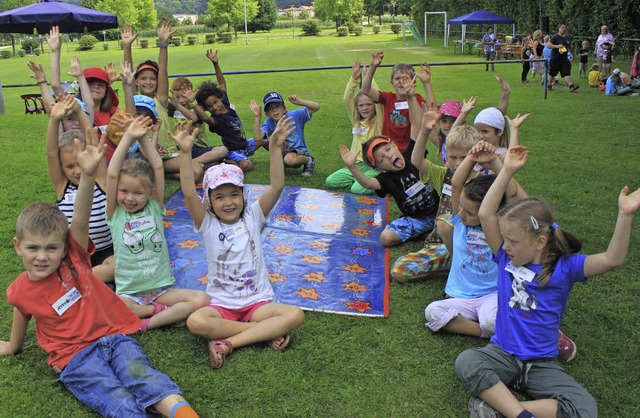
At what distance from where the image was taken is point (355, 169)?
4914mm

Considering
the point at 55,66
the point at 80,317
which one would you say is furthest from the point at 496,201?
the point at 55,66

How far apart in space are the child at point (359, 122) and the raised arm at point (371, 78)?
55 millimetres

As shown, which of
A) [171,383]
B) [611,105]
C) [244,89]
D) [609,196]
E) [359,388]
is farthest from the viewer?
[244,89]

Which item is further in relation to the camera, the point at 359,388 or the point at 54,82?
the point at 54,82

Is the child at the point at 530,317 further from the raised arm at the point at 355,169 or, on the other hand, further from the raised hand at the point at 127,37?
the raised hand at the point at 127,37

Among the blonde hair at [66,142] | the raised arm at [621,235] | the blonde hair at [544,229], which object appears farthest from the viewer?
the blonde hair at [66,142]

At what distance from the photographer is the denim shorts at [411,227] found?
5336 millimetres

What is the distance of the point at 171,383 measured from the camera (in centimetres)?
302

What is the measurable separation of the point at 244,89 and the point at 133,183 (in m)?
14.2

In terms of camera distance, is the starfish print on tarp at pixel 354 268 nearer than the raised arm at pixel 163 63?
Yes

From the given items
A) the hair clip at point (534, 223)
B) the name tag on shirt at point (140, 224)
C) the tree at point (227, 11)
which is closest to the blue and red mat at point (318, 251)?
the name tag on shirt at point (140, 224)

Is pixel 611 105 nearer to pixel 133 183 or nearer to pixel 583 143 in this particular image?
pixel 583 143

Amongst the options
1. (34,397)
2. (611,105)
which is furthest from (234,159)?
(611,105)

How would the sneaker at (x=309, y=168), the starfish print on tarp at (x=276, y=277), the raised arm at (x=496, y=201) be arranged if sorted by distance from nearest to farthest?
the raised arm at (x=496, y=201)
the starfish print on tarp at (x=276, y=277)
the sneaker at (x=309, y=168)
